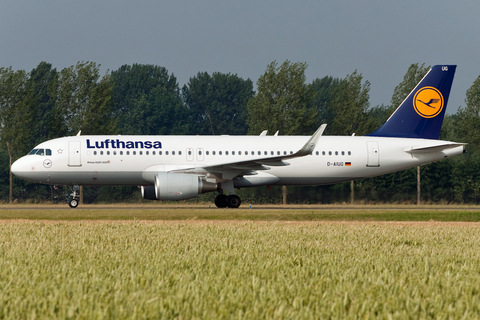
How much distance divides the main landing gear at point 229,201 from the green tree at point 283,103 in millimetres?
14535

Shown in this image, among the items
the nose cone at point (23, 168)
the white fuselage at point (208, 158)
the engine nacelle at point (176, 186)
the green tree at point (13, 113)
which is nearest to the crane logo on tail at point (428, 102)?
the white fuselage at point (208, 158)

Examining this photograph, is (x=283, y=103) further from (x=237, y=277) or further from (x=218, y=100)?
(x=218, y=100)

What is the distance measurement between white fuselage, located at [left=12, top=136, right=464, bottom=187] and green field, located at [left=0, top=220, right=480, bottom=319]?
13.6 metres

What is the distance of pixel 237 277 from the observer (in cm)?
683

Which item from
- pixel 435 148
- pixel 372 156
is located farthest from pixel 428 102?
pixel 372 156

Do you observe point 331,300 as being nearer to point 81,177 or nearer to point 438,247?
point 438,247

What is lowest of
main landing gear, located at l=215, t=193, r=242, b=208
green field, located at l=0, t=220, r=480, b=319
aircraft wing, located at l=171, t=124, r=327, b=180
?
green field, located at l=0, t=220, r=480, b=319

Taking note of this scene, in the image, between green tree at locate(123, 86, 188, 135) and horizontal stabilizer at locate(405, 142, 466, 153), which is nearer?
horizontal stabilizer at locate(405, 142, 466, 153)

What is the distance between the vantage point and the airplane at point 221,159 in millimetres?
24672

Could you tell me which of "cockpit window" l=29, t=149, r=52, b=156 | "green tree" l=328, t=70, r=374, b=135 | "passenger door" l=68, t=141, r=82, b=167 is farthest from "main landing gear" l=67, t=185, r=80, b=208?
"green tree" l=328, t=70, r=374, b=135

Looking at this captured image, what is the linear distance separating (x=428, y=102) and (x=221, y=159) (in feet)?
35.6

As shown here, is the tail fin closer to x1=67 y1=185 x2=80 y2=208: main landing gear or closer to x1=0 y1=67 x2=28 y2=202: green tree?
x1=67 y1=185 x2=80 y2=208: main landing gear

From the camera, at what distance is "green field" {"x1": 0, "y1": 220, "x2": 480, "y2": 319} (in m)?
5.14

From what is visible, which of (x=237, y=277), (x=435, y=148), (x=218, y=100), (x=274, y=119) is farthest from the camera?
(x=218, y=100)
